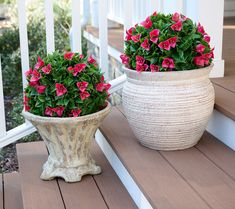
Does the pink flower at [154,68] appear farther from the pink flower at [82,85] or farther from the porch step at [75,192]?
the porch step at [75,192]

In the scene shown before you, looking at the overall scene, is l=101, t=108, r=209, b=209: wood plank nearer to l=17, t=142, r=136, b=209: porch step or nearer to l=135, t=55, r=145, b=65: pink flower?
l=17, t=142, r=136, b=209: porch step

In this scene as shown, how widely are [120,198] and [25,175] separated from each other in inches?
19.9

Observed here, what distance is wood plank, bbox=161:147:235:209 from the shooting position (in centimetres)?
170

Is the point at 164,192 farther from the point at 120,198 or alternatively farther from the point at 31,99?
the point at 31,99

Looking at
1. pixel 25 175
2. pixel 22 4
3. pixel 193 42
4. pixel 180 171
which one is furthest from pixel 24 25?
pixel 180 171

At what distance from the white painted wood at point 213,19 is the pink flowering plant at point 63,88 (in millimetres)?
735

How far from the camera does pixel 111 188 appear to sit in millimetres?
2164

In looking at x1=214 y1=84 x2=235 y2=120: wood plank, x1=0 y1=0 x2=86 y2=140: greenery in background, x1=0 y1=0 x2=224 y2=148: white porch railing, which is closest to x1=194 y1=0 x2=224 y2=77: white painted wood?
x1=0 y1=0 x2=224 y2=148: white porch railing

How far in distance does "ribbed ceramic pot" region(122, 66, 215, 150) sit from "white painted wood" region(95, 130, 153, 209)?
7.3 inches

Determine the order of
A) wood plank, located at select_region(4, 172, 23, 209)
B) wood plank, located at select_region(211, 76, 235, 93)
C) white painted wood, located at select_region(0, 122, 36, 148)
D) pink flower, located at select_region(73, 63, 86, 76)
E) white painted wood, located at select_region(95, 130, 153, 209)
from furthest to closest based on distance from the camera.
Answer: white painted wood, located at select_region(0, 122, 36, 148) < wood plank, located at select_region(211, 76, 235, 93) < wood plank, located at select_region(4, 172, 23, 209) < pink flower, located at select_region(73, 63, 86, 76) < white painted wood, located at select_region(95, 130, 153, 209)

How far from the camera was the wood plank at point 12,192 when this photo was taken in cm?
242

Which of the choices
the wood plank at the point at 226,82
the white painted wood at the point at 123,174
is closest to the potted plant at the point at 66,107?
the white painted wood at the point at 123,174

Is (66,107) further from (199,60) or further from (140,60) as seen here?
(199,60)

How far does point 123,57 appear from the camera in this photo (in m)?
2.22
